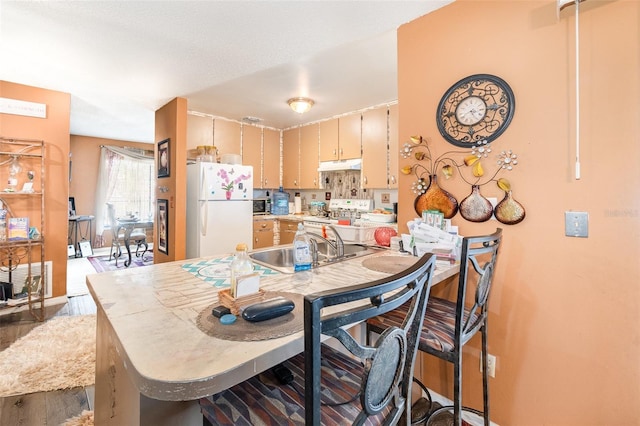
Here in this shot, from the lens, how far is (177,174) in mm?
3457

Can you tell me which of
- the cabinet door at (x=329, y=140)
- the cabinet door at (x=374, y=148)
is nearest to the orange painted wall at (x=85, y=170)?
the cabinet door at (x=329, y=140)

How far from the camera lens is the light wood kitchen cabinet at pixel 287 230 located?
421cm

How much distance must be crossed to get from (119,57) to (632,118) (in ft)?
10.9

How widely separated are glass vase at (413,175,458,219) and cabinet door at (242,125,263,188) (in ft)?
10.5

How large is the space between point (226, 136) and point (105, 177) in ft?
11.6

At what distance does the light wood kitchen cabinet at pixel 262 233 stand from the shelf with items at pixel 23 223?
226cm

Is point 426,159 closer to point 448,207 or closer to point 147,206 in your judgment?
point 448,207

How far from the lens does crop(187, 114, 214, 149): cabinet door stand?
3891 millimetres

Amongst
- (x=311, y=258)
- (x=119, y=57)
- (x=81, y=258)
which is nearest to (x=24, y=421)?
(x=311, y=258)

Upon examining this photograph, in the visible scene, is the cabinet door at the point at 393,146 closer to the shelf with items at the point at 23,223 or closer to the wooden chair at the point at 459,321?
the wooden chair at the point at 459,321

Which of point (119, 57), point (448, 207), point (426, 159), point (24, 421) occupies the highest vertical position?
point (119, 57)

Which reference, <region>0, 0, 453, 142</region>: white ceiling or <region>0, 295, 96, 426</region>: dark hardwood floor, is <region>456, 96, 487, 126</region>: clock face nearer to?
<region>0, 0, 453, 142</region>: white ceiling

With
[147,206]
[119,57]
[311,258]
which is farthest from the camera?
[147,206]

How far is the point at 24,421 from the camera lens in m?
1.60
